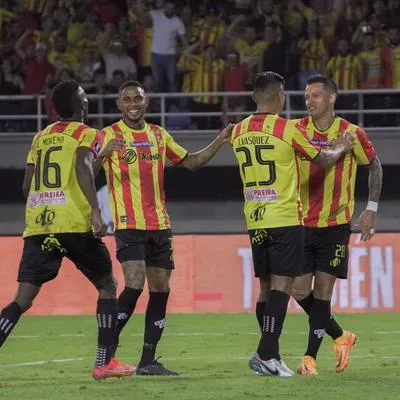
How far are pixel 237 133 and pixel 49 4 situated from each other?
14518mm

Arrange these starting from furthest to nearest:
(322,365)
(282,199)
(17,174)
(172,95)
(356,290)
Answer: (17,174) → (172,95) → (356,290) → (322,365) → (282,199)

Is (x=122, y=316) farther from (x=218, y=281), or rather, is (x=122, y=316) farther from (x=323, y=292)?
(x=218, y=281)

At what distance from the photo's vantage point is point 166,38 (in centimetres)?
2347

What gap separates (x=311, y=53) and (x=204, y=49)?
174cm

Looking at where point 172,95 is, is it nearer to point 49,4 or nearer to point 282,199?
point 49,4

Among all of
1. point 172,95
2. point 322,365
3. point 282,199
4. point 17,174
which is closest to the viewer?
point 282,199

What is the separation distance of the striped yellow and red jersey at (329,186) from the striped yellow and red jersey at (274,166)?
0.47 metres

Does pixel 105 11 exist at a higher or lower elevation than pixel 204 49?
higher

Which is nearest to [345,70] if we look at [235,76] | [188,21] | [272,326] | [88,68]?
[235,76]

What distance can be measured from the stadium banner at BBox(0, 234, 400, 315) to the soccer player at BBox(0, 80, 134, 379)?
827 cm

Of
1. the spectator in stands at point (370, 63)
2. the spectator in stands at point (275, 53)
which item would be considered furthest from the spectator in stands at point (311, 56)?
the spectator in stands at point (370, 63)

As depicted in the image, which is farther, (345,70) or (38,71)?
(38,71)

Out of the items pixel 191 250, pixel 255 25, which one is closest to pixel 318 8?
pixel 255 25

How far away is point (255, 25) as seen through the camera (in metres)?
24.2
